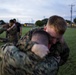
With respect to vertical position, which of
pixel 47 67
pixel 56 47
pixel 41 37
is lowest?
pixel 47 67

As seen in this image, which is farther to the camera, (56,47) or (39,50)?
(56,47)

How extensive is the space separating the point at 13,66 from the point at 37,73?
0.21 metres

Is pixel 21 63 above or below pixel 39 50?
below

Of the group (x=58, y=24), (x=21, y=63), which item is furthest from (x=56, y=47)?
(x=21, y=63)

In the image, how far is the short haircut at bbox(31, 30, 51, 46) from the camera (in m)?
2.31

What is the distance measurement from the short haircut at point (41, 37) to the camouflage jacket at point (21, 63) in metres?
0.10

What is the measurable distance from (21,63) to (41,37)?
27cm

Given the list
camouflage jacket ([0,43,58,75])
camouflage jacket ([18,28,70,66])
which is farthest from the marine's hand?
camouflage jacket ([18,28,70,66])

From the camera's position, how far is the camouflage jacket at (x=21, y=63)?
2.27 metres

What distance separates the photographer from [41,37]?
2320 mm

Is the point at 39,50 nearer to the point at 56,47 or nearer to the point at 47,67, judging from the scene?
the point at 47,67

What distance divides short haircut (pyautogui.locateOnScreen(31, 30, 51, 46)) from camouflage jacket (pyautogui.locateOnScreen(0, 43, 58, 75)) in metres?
0.10

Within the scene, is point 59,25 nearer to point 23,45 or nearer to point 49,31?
point 49,31

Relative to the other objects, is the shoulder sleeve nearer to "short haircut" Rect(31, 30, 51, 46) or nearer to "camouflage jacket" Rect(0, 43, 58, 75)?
"camouflage jacket" Rect(0, 43, 58, 75)
